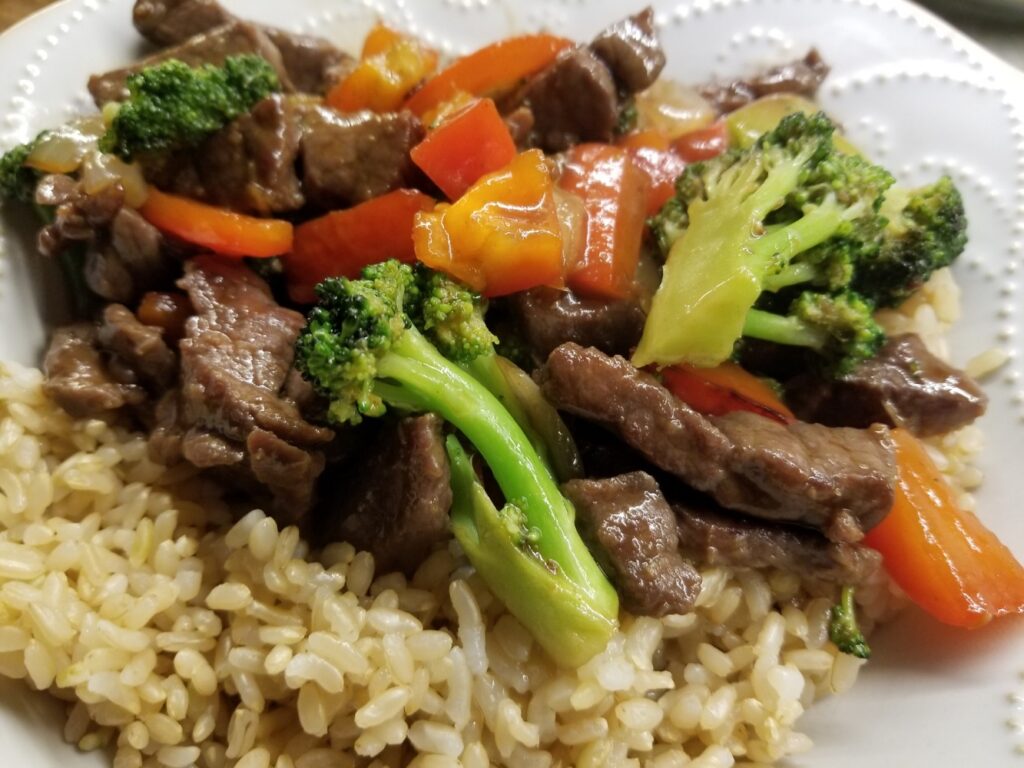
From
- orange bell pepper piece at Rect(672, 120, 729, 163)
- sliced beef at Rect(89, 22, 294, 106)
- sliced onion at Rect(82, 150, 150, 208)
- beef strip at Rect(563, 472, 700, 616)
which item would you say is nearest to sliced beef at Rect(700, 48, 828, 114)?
orange bell pepper piece at Rect(672, 120, 729, 163)

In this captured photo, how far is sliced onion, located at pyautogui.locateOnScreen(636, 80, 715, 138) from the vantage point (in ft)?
12.7

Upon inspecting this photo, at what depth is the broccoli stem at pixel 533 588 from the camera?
2352 millimetres

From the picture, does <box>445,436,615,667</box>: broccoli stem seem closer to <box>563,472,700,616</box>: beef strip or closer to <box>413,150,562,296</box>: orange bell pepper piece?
<box>563,472,700,616</box>: beef strip

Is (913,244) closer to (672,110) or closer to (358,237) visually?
(672,110)

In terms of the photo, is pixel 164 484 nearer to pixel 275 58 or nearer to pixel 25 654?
pixel 25 654

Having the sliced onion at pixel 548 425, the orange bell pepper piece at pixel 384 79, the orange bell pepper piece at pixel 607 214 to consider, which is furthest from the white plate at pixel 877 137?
the orange bell pepper piece at pixel 607 214

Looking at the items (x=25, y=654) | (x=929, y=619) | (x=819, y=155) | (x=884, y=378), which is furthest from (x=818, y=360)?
(x=25, y=654)

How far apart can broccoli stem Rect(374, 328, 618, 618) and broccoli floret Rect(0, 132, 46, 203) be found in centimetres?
152

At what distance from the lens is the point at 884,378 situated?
3041 millimetres

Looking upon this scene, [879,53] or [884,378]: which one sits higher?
[879,53]

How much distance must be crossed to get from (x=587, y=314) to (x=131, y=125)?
1594 mm

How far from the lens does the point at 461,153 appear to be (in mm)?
→ 2924

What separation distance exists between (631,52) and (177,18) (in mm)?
1847

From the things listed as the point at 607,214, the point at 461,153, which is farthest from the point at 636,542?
the point at 461,153
